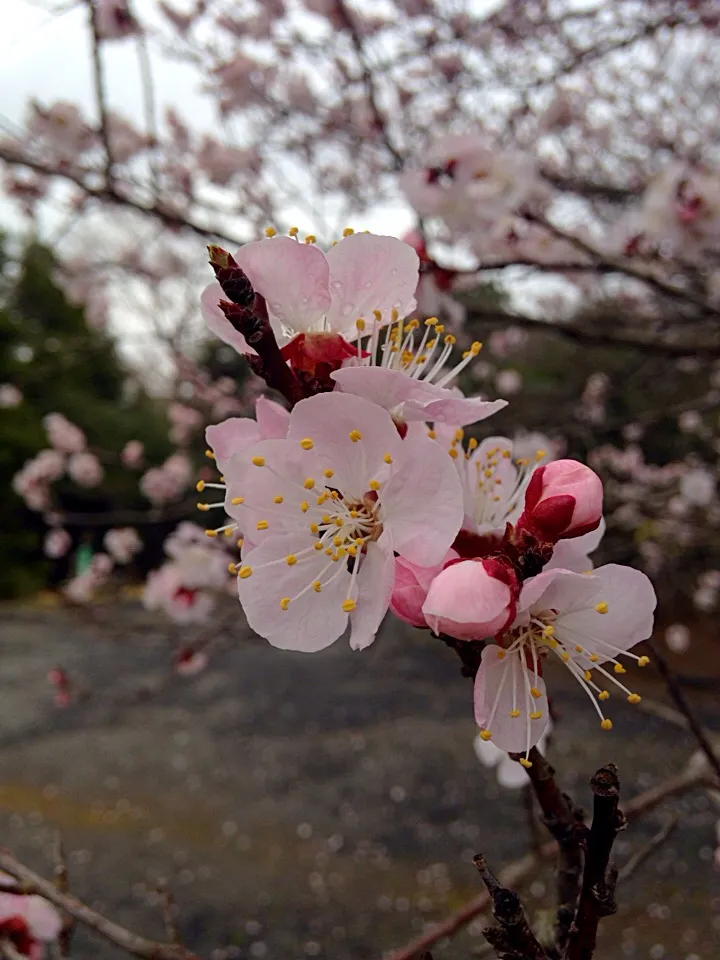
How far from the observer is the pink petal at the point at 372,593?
0.47 meters

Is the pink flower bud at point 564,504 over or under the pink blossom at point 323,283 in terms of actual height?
under

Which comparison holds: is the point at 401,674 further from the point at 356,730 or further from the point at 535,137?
the point at 535,137

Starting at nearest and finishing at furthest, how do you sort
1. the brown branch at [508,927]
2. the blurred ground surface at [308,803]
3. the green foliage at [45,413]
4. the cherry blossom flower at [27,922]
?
the brown branch at [508,927] → the cherry blossom flower at [27,922] → the blurred ground surface at [308,803] → the green foliage at [45,413]

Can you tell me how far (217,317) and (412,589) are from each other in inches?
9.9

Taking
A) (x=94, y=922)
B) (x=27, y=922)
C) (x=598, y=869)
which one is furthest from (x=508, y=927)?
(x=27, y=922)

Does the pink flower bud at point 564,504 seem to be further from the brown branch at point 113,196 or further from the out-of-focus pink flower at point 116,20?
the out-of-focus pink flower at point 116,20

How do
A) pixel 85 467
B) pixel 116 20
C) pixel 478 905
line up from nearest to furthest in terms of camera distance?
pixel 478 905
pixel 116 20
pixel 85 467

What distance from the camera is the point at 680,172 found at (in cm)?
174

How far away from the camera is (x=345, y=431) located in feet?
1.55

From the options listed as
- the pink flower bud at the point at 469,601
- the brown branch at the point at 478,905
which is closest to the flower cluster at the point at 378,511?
the pink flower bud at the point at 469,601

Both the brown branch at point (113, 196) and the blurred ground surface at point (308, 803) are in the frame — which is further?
the blurred ground surface at point (308, 803)

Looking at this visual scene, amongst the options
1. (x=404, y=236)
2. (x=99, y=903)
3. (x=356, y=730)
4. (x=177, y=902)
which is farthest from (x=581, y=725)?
(x=404, y=236)

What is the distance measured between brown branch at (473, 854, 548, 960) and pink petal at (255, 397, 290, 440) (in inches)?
A: 11.6

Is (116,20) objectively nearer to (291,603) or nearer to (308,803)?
(291,603)
